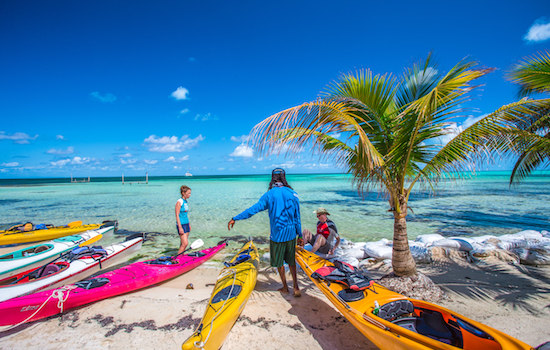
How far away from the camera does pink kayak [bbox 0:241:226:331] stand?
3.79 metres

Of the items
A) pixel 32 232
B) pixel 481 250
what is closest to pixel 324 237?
pixel 481 250

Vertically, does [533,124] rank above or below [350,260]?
above

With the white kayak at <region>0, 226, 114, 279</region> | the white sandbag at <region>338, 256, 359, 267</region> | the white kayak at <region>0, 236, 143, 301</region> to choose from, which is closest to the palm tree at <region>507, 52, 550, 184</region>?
the white sandbag at <region>338, 256, 359, 267</region>

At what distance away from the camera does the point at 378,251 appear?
22.9 feet

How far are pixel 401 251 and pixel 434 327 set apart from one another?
1.85 metres

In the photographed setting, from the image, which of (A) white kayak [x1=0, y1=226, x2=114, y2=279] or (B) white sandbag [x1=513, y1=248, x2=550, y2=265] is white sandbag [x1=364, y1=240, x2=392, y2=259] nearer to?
(B) white sandbag [x1=513, y1=248, x2=550, y2=265]

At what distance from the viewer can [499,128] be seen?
388 centimetres

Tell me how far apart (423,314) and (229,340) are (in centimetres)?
265

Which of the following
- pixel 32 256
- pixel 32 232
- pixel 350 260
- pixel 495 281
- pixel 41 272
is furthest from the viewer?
pixel 32 232

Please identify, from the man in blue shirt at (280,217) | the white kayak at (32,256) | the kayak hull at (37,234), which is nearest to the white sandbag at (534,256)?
the man in blue shirt at (280,217)

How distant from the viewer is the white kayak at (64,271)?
4.52m

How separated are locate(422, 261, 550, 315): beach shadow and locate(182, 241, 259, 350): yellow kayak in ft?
13.5

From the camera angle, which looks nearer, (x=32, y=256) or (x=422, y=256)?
(x=32, y=256)

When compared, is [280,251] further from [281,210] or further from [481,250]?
[481,250]
